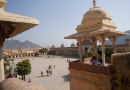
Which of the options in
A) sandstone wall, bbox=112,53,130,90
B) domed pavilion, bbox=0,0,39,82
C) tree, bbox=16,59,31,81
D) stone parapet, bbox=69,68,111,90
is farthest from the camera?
tree, bbox=16,59,31,81

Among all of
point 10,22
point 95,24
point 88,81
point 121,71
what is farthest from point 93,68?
point 10,22

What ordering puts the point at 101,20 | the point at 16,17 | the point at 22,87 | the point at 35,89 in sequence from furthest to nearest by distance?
the point at 101,20, the point at 16,17, the point at 22,87, the point at 35,89

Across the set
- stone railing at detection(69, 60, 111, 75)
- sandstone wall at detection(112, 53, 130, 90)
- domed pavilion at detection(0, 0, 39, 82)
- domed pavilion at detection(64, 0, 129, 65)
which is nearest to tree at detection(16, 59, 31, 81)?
domed pavilion at detection(64, 0, 129, 65)

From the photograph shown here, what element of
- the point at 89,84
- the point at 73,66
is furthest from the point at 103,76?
the point at 73,66

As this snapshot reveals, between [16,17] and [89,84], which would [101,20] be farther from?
[16,17]

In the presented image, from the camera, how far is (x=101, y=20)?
7.38 meters

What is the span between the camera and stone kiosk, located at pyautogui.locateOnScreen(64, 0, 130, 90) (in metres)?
5.98

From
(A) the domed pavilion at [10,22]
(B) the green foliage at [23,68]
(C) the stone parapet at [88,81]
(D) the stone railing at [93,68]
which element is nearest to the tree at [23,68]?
(B) the green foliage at [23,68]

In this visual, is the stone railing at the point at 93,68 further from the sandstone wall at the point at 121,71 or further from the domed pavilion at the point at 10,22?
the domed pavilion at the point at 10,22

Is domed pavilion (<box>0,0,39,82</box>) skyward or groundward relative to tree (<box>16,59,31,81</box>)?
skyward

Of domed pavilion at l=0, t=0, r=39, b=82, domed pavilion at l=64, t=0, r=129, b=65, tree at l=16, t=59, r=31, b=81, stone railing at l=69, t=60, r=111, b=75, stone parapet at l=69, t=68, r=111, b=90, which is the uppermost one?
domed pavilion at l=64, t=0, r=129, b=65

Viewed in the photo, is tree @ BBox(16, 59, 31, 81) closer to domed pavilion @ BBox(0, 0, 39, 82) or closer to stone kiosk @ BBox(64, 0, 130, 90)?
stone kiosk @ BBox(64, 0, 130, 90)

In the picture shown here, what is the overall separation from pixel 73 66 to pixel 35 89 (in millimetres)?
6166

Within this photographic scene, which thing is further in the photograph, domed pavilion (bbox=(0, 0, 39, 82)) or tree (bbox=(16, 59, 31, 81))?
tree (bbox=(16, 59, 31, 81))
